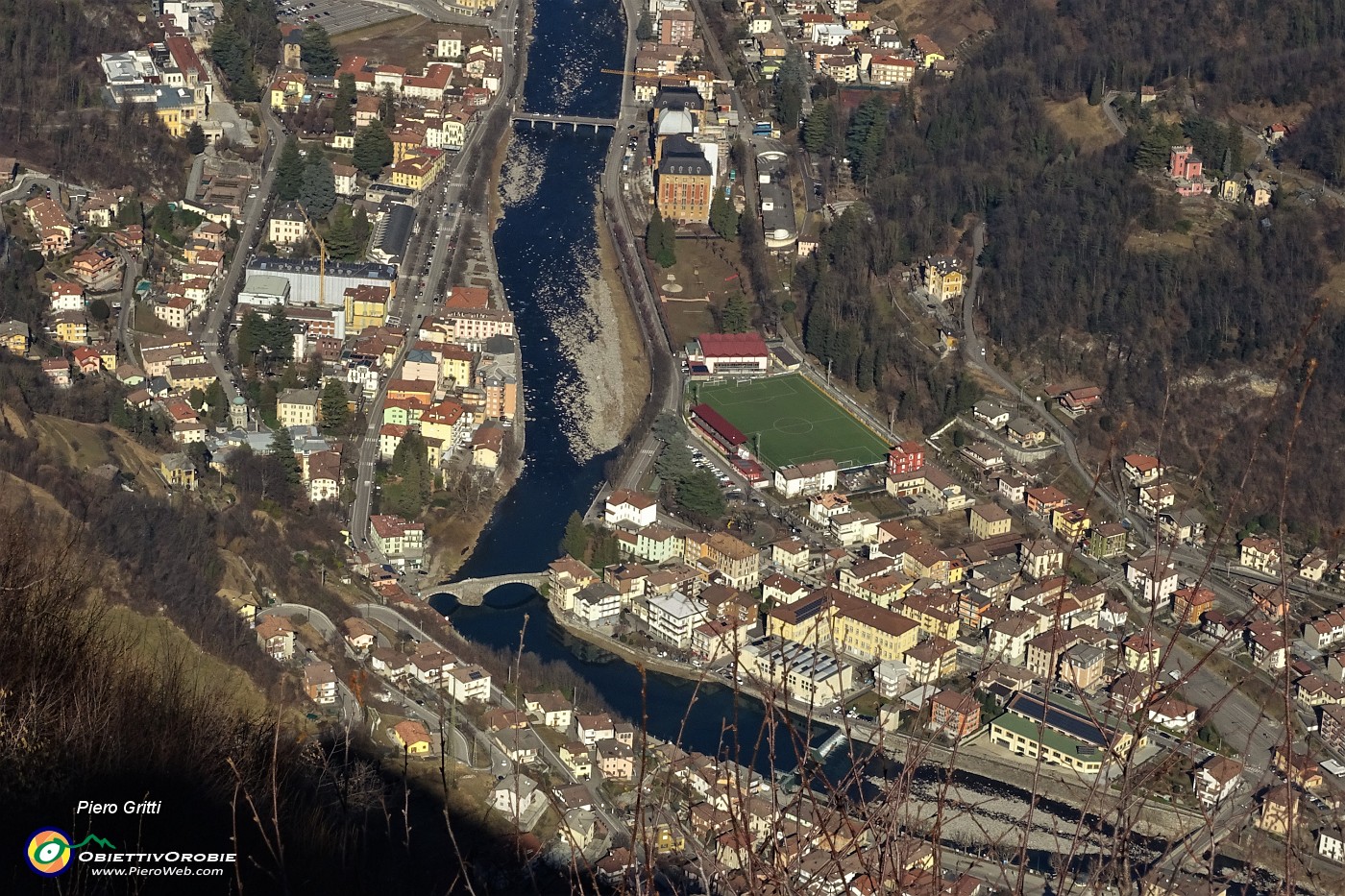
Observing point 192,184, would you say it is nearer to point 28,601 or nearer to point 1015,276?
point 1015,276

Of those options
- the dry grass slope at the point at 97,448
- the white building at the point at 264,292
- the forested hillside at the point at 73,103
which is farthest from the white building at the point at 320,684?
the forested hillside at the point at 73,103

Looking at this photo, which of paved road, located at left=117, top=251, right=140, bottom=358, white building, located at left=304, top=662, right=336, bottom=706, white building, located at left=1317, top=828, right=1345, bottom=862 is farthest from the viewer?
paved road, located at left=117, top=251, right=140, bottom=358

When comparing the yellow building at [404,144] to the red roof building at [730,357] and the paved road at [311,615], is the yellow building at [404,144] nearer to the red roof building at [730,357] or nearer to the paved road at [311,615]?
the red roof building at [730,357]

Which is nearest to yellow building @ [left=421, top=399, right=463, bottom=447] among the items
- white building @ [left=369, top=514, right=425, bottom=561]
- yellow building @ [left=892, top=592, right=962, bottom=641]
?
white building @ [left=369, top=514, right=425, bottom=561]

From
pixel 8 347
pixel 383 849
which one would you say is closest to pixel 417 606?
pixel 8 347

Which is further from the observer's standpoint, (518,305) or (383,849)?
(518,305)

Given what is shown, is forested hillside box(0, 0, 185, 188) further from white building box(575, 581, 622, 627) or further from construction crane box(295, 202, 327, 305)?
white building box(575, 581, 622, 627)

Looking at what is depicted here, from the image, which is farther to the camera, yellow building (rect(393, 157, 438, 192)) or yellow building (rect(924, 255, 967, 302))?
yellow building (rect(393, 157, 438, 192))
